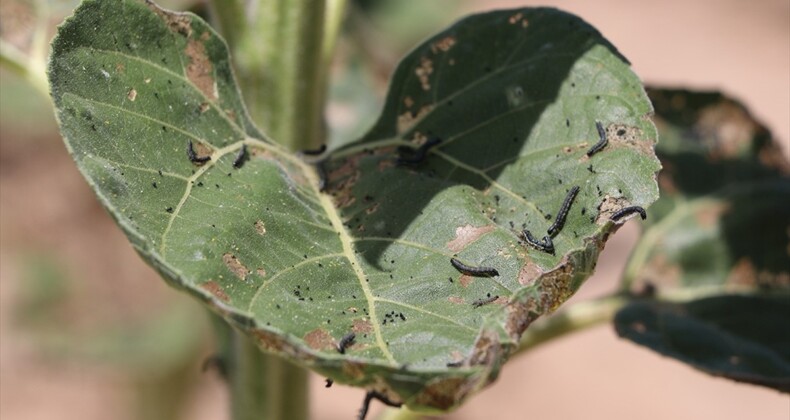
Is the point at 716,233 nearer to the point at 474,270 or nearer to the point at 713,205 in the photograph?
the point at 713,205

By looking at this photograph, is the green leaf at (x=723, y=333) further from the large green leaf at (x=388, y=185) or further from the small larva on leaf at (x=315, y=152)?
the small larva on leaf at (x=315, y=152)

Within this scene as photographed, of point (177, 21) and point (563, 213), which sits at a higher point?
point (177, 21)

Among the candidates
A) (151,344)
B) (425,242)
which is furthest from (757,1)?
(425,242)

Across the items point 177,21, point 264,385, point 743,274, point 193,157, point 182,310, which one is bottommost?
point 182,310

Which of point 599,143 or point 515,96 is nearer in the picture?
point 599,143

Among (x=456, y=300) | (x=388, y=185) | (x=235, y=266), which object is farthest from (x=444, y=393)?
(x=388, y=185)

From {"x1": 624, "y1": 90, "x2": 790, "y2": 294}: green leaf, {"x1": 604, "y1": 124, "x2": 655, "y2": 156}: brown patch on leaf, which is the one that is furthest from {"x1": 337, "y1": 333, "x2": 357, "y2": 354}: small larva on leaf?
{"x1": 624, "y1": 90, "x2": 790, "y2": 294}: green leaf
